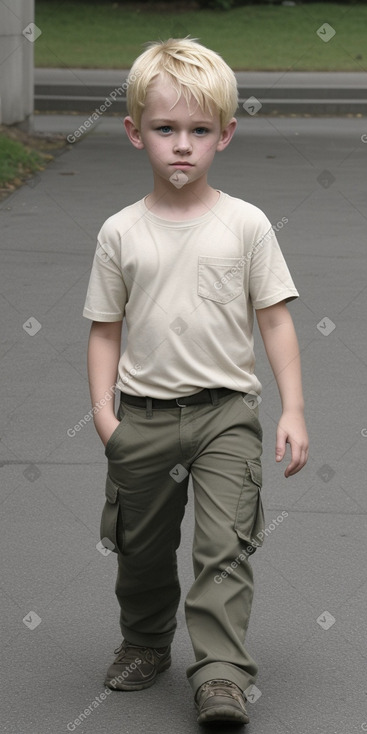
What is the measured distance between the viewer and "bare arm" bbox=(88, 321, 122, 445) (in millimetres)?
3402

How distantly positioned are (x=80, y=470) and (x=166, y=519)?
6.32 feet

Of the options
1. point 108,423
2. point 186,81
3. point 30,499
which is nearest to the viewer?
point 186,81

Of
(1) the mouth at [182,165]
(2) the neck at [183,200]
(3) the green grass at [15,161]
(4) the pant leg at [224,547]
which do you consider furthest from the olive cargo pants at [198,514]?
(3) the green grass at [15,161]

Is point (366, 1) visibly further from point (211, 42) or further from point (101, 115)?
point (101, 115)

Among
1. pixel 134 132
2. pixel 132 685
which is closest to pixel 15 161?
pixel 134 132

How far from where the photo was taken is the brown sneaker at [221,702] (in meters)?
3.13

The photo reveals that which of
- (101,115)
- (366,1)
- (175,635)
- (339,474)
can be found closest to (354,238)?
(339,474)

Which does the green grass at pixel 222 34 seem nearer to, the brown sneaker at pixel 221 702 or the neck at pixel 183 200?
the neck at pixel 183 200

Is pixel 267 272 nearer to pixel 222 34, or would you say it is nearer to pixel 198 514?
pixel 198 514

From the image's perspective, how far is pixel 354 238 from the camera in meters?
9.98

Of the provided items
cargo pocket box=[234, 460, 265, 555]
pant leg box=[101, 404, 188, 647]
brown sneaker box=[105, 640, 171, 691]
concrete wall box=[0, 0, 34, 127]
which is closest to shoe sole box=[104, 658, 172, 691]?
brown sneaker box=[105, 640, 171, 691]

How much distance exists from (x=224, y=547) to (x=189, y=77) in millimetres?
1099

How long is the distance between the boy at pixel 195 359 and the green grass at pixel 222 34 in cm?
2156

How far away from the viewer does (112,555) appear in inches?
177
